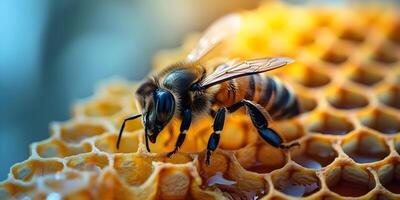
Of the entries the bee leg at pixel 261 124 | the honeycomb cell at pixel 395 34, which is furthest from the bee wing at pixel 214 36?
the honeycomb cell at pixel 395 34

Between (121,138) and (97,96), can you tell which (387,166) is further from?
(97,96)

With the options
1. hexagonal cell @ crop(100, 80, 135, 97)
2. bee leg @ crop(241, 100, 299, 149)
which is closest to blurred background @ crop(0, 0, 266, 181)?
hexagonal cell @ crop(100, 80, 135, 97)

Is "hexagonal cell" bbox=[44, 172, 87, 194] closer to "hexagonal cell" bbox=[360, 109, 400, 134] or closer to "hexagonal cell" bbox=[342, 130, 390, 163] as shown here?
"hexagonal cell" bbox=[342, 130, 390, 163]

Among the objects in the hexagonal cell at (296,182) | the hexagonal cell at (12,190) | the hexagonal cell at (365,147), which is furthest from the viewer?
the hexagonal cell at (365,147)

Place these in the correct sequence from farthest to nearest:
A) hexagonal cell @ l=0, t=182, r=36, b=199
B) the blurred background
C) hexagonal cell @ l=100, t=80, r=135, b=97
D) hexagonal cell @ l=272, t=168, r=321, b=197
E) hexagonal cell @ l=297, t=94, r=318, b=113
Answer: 1. the blurred background
2. hexagonal cell @ l=100, t=80, r=135, b=97
3. hexagonal cell @ l=297, t=94, r=318, b=113
4. hexagonal cell @ l=272, t=168, r=321, b=197
5. hexagonal cell @ l=0, t=182, r=36, b=199

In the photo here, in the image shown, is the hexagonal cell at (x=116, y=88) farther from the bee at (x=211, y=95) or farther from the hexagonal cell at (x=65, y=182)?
the hexagonal cell at (x=65, y=182)

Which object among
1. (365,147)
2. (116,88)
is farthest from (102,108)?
(365,147)

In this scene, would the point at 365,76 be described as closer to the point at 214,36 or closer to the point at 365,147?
the point at 365,147
